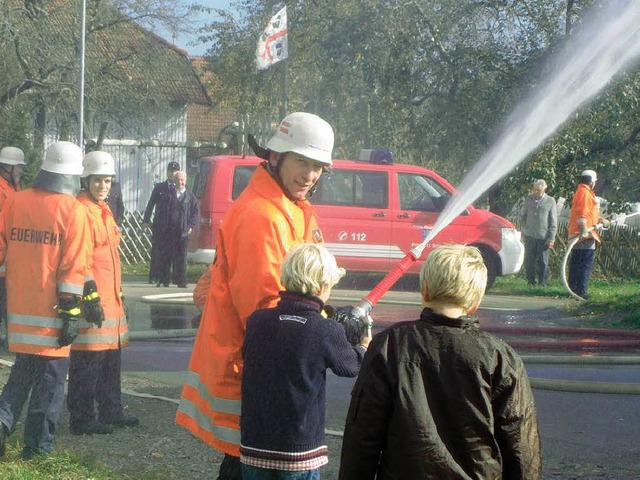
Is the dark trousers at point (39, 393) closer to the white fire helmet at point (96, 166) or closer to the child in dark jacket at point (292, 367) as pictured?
the white fire helmet at point (96, 166)

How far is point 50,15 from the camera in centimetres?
2488

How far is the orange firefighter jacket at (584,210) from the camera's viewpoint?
16.0 m

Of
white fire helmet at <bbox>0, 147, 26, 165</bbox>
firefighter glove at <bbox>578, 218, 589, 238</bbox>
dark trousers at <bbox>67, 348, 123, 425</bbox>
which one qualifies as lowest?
dark trousers at <bbox>67, 348, 123, 425</bbox>

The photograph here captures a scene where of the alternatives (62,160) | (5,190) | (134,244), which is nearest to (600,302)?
(5,190)

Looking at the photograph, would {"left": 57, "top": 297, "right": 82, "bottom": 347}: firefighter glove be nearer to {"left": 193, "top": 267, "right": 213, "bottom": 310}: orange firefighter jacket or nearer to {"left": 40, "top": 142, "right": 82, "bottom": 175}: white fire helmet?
{"left": 40, "top": 142, "right": 82, "bottom": 175}: white fire helmet

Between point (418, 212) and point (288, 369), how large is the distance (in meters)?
13.2

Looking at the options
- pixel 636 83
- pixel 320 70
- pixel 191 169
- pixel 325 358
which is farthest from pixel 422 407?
pixel 191 169

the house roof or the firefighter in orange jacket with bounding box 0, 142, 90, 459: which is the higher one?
the house roof

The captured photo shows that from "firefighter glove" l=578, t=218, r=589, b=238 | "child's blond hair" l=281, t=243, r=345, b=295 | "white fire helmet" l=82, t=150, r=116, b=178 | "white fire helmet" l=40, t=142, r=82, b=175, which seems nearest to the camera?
"child's blond hair" l=281, t=243, r=345, b=295

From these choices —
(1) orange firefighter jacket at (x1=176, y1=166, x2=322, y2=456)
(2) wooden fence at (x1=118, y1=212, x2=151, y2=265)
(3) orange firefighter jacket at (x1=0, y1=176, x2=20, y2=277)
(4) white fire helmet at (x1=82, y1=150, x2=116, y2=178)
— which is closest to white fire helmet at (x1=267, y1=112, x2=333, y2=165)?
(1) orange firefighter jacket at (x1=176, y1=166, x2=322, y2=456)

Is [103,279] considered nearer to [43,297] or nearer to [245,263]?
[43,297]

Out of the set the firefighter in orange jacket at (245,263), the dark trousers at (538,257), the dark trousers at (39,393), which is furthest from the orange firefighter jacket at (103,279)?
the dark trousers at (538,257)

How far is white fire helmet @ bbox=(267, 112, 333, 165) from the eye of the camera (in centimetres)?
440

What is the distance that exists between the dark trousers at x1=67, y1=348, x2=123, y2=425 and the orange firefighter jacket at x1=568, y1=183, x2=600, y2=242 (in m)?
10.1
